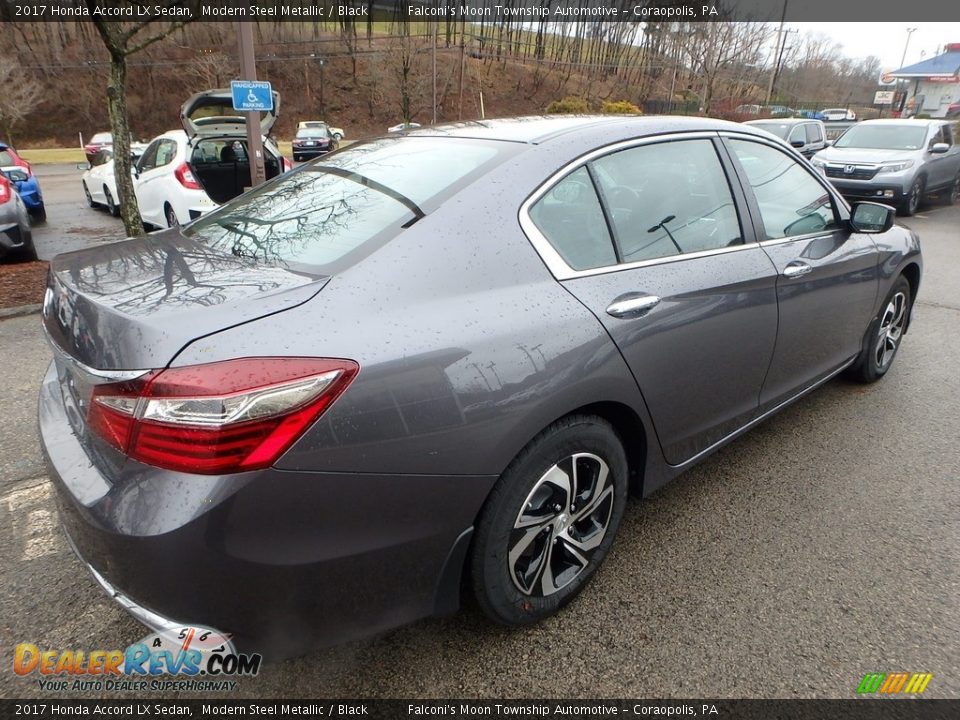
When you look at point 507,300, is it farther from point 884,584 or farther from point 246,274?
point 884,584

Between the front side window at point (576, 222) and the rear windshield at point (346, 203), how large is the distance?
0.22 metres

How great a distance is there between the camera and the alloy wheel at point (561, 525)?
1.95 meters

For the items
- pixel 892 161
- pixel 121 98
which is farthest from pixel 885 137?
pixel 121 98

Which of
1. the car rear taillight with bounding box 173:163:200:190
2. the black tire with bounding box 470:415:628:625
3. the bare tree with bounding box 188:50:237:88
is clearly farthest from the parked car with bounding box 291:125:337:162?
the black tire with bounding box 470:415:628:625

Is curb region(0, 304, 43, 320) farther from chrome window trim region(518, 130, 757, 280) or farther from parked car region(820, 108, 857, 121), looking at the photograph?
parked car region(820, 108, 857, 121)

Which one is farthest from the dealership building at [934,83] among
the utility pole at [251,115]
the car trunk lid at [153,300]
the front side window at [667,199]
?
the car trunk lid at [153,300]

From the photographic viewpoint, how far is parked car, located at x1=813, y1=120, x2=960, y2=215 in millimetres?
11430

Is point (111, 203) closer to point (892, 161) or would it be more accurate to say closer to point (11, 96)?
point (892, 161)

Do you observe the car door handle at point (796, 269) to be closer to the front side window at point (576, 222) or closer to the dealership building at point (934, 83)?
the front side window at point (576, 222)

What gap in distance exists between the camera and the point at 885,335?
401 centimetres

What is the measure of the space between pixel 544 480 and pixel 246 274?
108 centimetres

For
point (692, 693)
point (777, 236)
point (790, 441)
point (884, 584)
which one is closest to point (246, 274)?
point (692, 693)

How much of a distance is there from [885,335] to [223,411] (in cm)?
414

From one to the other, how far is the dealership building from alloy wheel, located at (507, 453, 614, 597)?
58.5m
